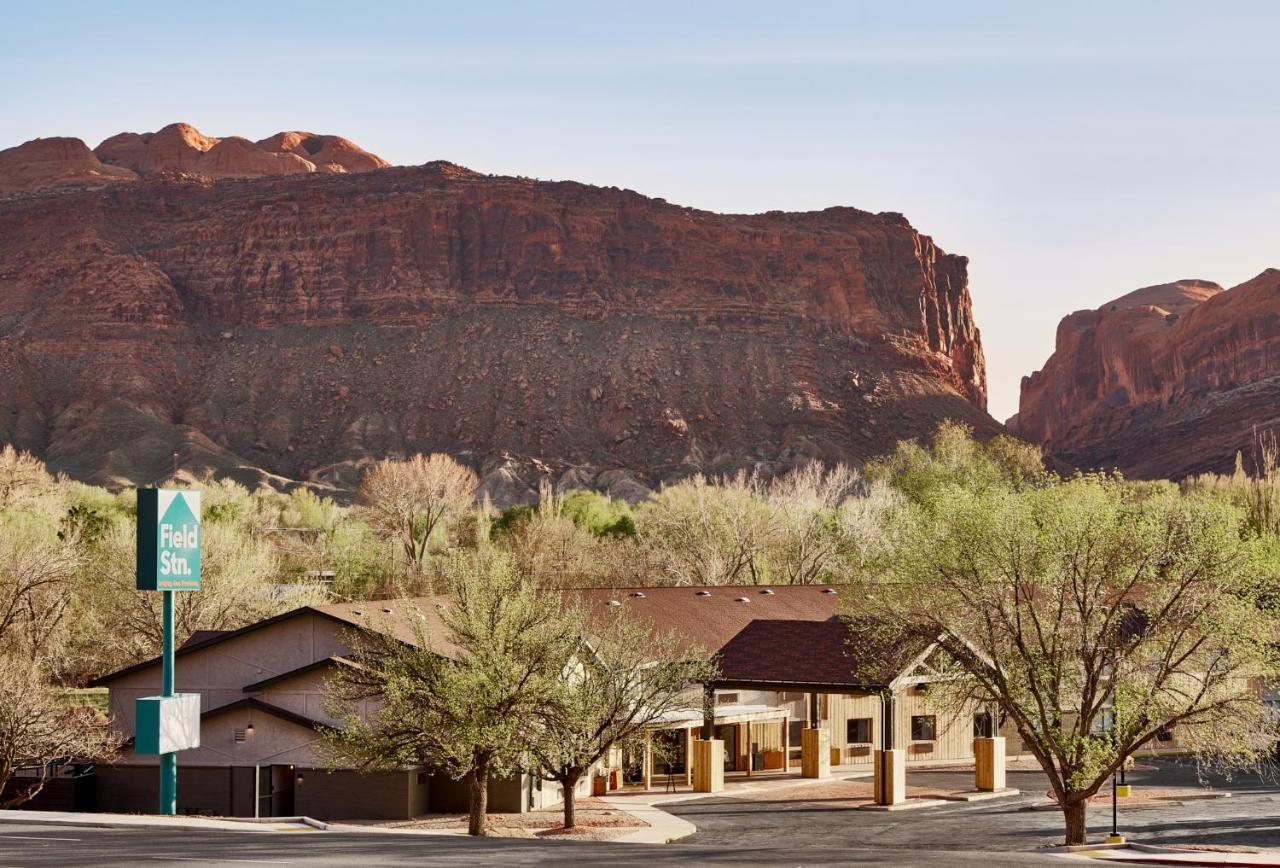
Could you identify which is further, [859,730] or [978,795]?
[859,730]

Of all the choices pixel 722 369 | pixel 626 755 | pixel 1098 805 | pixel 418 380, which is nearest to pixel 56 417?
pixel 418 380

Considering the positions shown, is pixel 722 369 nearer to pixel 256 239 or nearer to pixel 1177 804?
pixel 256 239

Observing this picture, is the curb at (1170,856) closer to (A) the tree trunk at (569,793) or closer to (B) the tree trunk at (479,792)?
(A) the tree trunk at (569,793)

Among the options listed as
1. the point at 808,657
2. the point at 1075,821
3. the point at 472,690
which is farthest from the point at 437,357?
the point at 1075,821

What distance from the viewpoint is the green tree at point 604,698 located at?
3603 cm

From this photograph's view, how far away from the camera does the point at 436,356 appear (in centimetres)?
17550

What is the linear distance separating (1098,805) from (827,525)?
39.3 m

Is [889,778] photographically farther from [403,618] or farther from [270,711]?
[270,711]

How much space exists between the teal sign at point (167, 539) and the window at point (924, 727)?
25614 millimetres

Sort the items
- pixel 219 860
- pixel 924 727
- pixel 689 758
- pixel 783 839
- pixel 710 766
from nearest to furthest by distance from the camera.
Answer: pixel 219 860
pixel 783 839
pixel 710 766
pixel 689 758
pixel 924 727

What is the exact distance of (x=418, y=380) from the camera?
562 ft

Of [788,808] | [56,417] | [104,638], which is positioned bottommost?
[788,808]

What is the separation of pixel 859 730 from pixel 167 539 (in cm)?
2582

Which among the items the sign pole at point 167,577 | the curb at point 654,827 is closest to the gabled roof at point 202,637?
the sign pole at point 167,577
